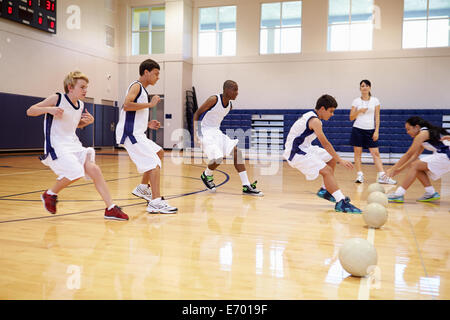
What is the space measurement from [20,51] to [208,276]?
12.8 m

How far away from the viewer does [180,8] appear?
54.3ft

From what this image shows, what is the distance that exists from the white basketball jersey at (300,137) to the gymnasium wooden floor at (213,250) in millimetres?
647

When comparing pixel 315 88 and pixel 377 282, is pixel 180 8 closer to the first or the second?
pixel 315 88

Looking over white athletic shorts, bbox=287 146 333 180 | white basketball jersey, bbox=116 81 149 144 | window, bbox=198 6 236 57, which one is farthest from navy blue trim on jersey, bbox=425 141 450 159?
window, bbox=198 6 236 57

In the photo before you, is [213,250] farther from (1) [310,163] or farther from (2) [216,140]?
(2) [216,140]

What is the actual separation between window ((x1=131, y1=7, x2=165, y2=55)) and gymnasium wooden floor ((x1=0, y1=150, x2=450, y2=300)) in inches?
525

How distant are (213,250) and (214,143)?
311 centimetres

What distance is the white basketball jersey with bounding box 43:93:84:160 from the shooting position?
3.74 m

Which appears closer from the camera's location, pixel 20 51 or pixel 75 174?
pixel 75 174

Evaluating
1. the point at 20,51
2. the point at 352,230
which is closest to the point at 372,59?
the point at 20,51

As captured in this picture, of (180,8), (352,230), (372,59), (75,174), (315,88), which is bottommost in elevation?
(352,230)

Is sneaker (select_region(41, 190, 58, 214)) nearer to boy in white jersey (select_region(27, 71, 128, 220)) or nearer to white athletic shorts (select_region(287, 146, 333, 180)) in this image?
boy in white jersey (select_region(27, 71, 128, 220))

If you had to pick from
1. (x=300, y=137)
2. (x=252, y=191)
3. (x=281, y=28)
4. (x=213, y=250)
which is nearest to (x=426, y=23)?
(x=281, y=28)

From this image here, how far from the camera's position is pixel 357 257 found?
7.81ft
